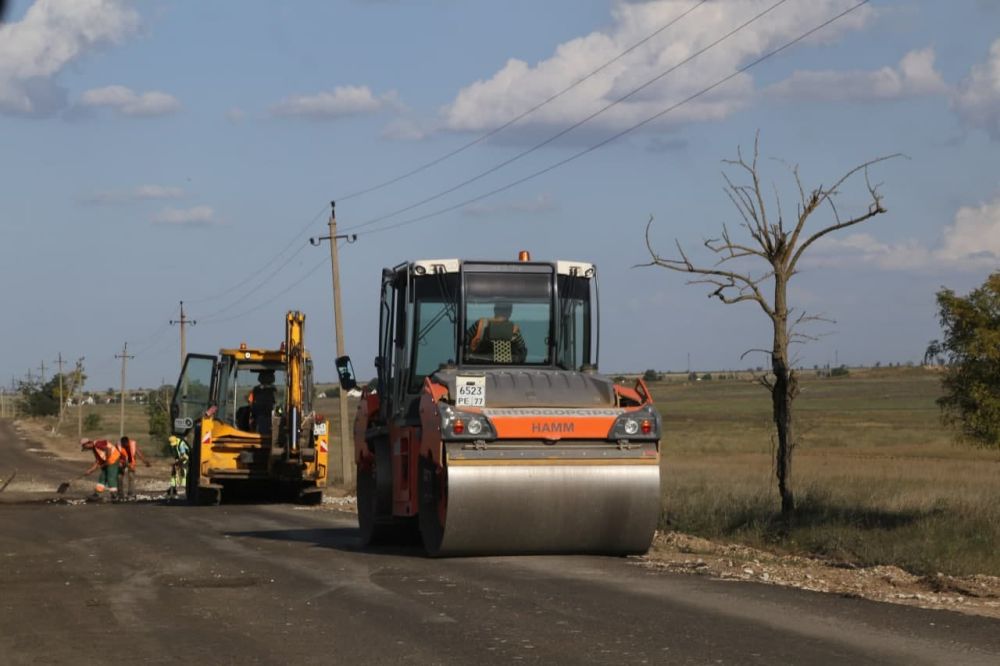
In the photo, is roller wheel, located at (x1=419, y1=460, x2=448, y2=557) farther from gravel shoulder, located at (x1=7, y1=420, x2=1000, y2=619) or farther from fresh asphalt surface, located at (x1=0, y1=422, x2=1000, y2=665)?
gravel shoulder, located at (x1=7, y1=420, x2=1000, y2=619)

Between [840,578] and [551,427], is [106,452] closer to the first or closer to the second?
[551,427]

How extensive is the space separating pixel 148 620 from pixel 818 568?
6.75 meters

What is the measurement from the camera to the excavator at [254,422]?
27703mm

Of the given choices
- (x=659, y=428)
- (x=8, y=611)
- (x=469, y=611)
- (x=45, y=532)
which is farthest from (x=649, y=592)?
(x=45, y=532)

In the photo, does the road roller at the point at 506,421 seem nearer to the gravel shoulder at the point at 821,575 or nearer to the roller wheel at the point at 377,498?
the roller wheel at the point at 377,498

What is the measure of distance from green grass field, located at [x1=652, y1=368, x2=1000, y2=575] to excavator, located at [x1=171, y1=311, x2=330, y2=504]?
7.00 metres

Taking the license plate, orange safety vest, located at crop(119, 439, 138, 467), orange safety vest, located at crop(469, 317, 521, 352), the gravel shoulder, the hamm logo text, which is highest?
orange safety vest, located at crop(469, 317, 521, 352)

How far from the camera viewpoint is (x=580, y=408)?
14484 millimetres

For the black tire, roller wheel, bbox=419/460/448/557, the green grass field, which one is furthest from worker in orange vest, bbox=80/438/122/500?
roller wheel, bbox=419/460/448/557

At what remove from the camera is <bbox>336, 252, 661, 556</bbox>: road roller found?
13.9 metres

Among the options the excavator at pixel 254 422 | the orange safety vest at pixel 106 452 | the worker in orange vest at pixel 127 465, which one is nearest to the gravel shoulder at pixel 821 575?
the excavator at pixel 254 422

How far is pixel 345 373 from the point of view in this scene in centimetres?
1728

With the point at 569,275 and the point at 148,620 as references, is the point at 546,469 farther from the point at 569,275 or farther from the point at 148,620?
the point at 148,620

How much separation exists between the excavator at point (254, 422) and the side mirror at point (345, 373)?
10120 mm
